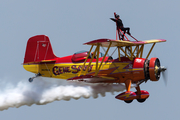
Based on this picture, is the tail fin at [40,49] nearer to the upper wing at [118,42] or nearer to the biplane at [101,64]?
the biplane at [101,64]

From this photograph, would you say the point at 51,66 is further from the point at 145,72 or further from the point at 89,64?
the point at 145,72

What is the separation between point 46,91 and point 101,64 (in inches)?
147

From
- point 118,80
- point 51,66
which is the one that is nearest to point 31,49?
point 51,66

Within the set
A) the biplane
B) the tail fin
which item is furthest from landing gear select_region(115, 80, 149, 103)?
the tail fin

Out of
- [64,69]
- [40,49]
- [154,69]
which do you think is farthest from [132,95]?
[40,49]

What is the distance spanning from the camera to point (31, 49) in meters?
23.5

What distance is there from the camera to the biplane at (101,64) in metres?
20.8

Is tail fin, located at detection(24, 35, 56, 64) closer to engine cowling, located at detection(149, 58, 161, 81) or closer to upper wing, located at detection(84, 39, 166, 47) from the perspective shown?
upper wing, located at detection(84, 39, 166, 47)

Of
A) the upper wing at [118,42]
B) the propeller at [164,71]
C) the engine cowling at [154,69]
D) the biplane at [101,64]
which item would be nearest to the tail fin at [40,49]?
the biplane at [101,64]

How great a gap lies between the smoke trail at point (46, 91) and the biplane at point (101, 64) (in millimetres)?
502

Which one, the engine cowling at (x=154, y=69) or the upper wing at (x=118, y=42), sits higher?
the upper wing at (x=118, y=42)

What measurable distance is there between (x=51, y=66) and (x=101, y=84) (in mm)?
2937

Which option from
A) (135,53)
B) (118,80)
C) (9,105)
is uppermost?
(135,53)

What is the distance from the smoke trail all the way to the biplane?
0.50m
